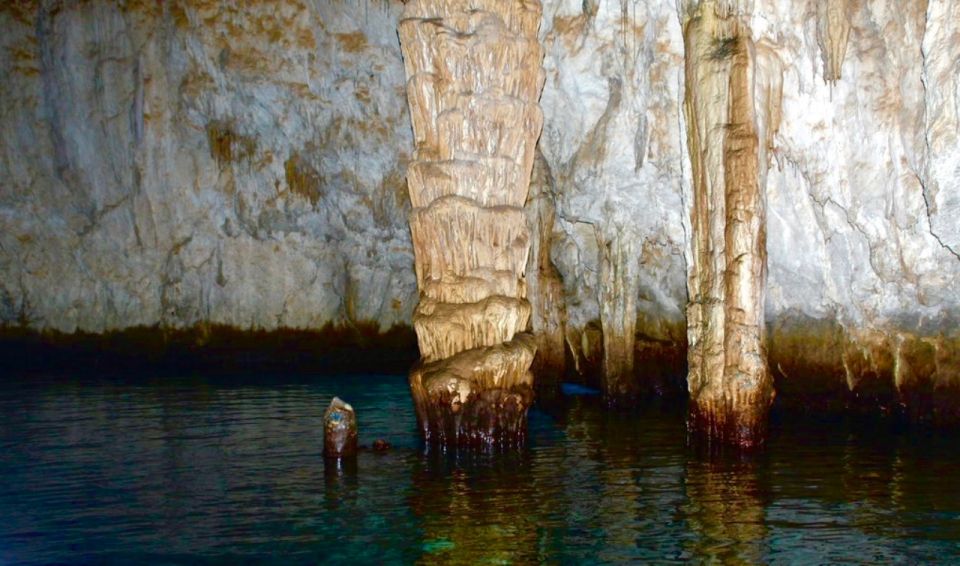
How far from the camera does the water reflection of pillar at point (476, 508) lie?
7344 millimetres

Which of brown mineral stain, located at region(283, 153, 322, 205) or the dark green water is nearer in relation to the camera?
the dark green water

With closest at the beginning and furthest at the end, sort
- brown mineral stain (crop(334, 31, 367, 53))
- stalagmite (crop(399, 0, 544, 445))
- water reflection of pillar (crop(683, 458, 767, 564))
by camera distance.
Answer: water reflection of pillar (crop(683, 458, 767, 564)) < stalagmite (crop(399, 0, 544, 445)) < brown mineral stain (crop(334, 31, 367, 53))

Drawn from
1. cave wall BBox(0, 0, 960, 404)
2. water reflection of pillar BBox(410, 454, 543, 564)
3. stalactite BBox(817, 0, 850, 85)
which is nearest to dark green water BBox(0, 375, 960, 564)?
water reflection of pillar BBox(410, 454, 543, 564)

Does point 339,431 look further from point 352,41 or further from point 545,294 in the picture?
point 352,41

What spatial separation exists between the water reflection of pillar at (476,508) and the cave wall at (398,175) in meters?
4.14

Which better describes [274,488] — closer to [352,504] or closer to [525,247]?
[352,504]

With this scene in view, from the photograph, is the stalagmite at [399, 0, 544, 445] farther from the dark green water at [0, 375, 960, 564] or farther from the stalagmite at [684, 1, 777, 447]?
the stalagmite at [684, 1, 777, 447]

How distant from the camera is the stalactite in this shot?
10495mm

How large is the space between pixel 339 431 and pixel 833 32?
263 inches

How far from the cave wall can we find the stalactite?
0.07 feet

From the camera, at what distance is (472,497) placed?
29.2 feet

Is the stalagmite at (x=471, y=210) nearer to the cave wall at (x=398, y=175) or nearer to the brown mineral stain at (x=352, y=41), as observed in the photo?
the cave wall at (x=398, y=175)

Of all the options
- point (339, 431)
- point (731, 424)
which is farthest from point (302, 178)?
point (731, 424)

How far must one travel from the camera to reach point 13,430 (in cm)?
1342
